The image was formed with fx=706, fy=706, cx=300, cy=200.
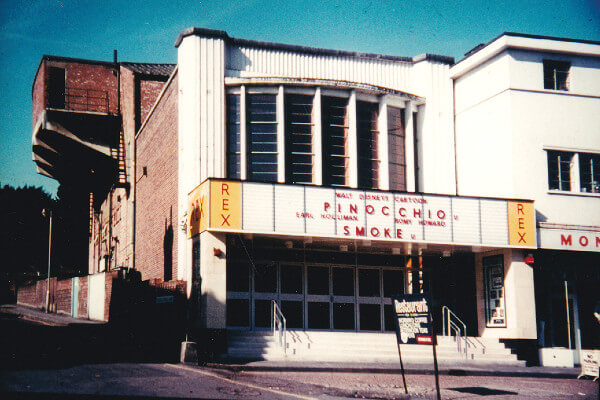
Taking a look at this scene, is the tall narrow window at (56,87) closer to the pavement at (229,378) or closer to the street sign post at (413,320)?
the pavement at (229,378)

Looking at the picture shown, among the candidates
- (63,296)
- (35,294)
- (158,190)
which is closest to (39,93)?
(63,296)

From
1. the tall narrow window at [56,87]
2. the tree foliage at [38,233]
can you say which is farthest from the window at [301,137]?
the tree foliage at [38,233]

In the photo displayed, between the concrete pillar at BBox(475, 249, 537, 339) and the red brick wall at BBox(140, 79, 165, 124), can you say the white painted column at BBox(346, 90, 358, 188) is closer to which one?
the concrete pillar at BBox(475, 249, 537, 339)

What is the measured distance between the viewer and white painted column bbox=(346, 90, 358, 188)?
2368 cm

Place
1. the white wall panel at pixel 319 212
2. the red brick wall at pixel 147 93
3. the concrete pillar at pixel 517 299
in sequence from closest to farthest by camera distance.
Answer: the white wall panel at pixel 319 212 < the concrete pillar at pixel 517 299 < the red brick wall at pixel 147 93

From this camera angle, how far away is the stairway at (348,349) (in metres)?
19.5

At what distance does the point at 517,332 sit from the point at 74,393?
1439cm

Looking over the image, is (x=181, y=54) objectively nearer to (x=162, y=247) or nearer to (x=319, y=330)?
(x=162, y=247)

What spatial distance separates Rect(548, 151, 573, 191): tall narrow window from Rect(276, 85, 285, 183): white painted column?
9076 millimetres

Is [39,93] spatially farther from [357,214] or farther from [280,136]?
[357,214]

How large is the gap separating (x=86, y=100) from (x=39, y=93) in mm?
2510

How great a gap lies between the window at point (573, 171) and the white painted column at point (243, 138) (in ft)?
33.7

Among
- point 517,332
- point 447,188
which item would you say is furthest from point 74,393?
point 447,188

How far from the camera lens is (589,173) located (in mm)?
24391
